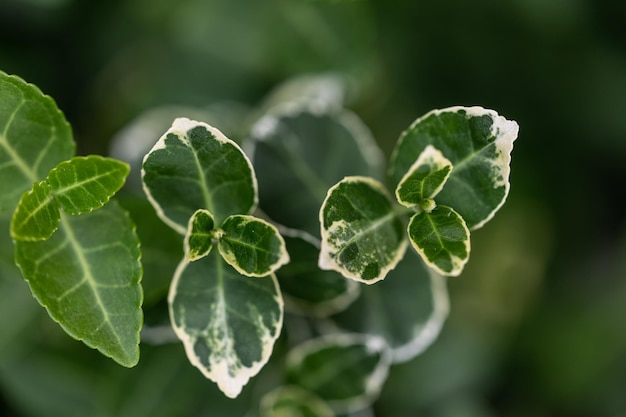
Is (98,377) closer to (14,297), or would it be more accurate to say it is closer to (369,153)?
(14,297)

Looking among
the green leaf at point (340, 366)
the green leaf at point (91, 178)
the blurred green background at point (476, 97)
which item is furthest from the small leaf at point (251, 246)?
the blurred green background at point (476, 97)

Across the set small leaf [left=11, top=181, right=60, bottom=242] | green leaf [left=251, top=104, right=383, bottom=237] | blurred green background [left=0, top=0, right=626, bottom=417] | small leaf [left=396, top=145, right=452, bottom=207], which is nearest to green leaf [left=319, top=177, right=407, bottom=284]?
small leaf [left=396, top=145, right=452, bottom=207]

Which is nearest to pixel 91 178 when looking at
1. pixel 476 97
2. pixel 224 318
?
pixel 224 318

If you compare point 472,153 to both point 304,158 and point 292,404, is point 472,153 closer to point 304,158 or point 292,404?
point 304,158

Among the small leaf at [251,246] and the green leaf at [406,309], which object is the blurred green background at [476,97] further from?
the small leaf at [251,246]

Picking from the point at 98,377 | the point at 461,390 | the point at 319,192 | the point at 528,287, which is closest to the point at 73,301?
the point at 319,192
